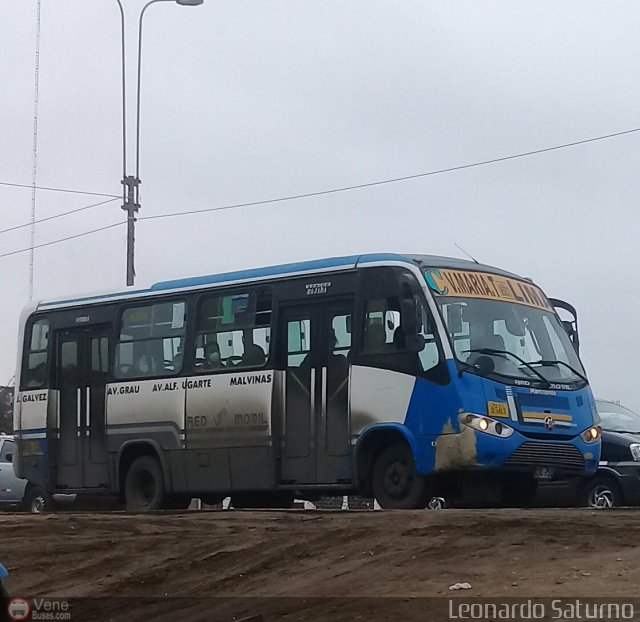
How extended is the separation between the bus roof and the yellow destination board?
12cm

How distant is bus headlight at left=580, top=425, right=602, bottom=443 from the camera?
53.4 ft

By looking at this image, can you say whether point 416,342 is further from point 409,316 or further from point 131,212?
point 131,212

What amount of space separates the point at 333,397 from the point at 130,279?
13364 millimetres

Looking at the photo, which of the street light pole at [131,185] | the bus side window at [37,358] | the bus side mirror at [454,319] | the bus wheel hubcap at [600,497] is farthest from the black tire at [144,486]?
the street light pole at [131,185]

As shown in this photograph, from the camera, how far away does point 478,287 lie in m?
16.3

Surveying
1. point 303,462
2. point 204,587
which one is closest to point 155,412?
point 303,462

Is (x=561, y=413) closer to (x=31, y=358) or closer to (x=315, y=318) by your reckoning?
(x=315, y=318)

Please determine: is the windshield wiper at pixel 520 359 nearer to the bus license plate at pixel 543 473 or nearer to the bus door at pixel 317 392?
the bus license plate at pixel 543 473

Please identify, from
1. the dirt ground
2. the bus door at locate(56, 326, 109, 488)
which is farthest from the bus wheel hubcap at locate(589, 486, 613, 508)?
the bus door at locate(56, 326, 109, 488)

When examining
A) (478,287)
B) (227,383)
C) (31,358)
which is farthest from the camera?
(31,358)

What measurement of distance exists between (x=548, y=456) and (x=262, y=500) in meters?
4.29

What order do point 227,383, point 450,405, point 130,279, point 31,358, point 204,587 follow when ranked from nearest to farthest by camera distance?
point 204,587, point 450,405, point 227,383, point 31,358, point 130,279

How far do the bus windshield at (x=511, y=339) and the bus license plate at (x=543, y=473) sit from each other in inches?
40.9

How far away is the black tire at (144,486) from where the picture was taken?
60.8 feet
